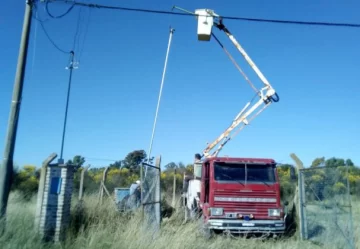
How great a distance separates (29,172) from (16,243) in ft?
52.0

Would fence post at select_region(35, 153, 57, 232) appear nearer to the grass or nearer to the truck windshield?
the grass

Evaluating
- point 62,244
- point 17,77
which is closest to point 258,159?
point 62,244

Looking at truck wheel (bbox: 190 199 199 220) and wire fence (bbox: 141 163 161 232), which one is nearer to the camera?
wire fence (bbox: 141 163 161 232)

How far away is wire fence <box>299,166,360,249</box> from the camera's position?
9273 mm

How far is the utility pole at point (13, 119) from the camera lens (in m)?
8.62

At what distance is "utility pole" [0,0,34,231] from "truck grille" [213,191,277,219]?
6.01 meters

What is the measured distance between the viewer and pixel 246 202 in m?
11.9

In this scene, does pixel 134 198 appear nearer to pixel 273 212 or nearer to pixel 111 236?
pixel 273 212

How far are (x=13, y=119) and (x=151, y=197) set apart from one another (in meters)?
4.02

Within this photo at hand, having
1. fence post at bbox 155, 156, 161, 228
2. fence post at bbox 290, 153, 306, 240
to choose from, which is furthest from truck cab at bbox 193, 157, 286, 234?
fence post at bbox 155, 156, 161, 228

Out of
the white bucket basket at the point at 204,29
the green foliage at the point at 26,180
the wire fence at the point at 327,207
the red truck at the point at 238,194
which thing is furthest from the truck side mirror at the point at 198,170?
the green foliage at the point at 26,180

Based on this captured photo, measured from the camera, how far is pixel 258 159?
12.4m

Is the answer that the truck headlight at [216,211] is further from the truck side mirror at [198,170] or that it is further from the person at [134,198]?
the person at [134,198]

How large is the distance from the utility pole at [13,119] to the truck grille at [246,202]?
6.01 m
